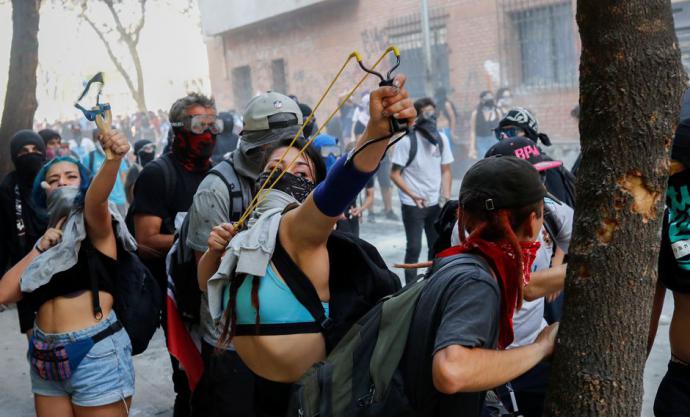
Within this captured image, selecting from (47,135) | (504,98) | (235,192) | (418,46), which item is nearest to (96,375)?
(235,192)

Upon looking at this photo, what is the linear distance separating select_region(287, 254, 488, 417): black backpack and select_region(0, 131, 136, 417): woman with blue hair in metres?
1.57

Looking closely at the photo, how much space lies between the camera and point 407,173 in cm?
761

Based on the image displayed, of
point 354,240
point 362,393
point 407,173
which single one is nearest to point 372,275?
point 354,240

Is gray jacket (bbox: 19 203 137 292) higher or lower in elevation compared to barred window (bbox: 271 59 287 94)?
lower

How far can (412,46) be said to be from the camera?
18516 millimetres

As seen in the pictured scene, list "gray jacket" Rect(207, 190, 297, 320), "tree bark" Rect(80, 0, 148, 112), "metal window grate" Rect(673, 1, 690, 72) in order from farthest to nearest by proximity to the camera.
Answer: "tree bark" Rect(80, 0, 148, 112)
"metal window grate" Rect(673, 1, 690, 72)
"gray jacket" Rect(207, 190, 297, 320)

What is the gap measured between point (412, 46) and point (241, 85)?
9.59m

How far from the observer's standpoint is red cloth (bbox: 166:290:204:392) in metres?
3.49

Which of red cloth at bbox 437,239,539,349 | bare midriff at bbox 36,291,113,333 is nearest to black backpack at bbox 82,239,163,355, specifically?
bare midriff at bbox 36,291,113,333

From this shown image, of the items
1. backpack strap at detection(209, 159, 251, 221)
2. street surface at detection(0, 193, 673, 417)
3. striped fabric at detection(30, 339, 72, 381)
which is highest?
backpack strap at detection(209, 159, 251, 221)

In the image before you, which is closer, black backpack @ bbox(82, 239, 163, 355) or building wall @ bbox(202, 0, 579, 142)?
black backpack @ bbox(82, 239, 163, 355)

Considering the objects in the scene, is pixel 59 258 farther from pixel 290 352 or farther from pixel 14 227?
pixel 14 227

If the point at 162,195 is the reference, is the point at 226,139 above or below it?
above

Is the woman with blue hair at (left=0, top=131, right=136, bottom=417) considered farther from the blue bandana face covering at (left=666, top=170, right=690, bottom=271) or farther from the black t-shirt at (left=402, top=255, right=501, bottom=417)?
the blue bandana face covering at (left=666, top=170, right=690, bottom=271)
